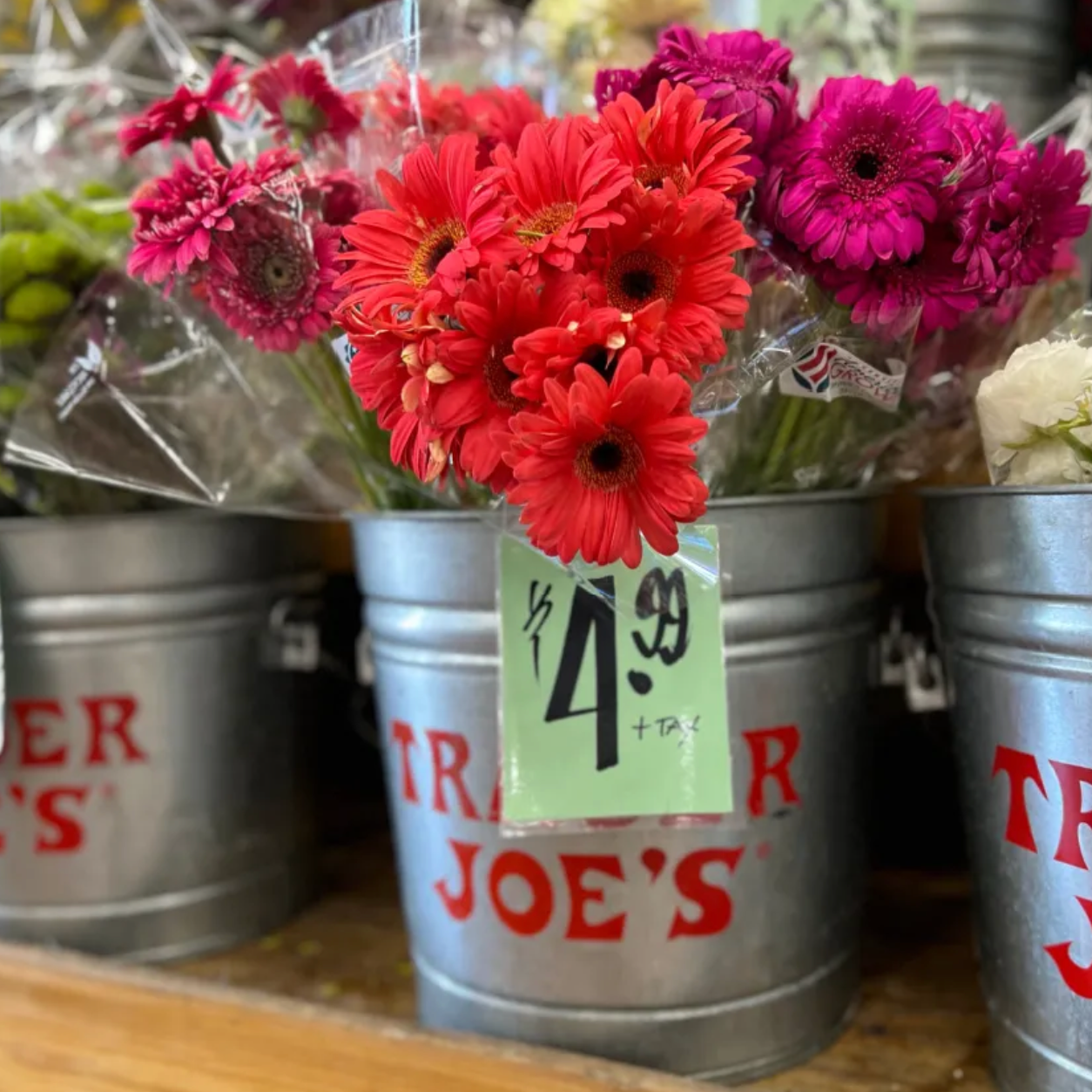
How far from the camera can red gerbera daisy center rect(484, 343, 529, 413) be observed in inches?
14.7

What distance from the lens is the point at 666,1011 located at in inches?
20.4

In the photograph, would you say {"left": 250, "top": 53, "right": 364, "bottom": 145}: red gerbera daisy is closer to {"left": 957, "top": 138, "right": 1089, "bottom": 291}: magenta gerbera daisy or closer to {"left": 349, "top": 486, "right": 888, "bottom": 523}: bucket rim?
{"left": 349, "top": 486, "right": 888, "bottom": 523}: bucket rim

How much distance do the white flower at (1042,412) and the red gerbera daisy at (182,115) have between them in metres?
0.37

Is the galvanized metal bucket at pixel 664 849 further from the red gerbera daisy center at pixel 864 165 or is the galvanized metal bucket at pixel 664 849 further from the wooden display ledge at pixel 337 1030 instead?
the red gerbera daisy center at pixel 864 165

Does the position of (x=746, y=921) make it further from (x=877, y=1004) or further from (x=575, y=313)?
(x=575, y=313)

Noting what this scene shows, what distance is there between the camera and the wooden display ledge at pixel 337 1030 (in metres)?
0.50

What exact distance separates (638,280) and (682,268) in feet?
0.05

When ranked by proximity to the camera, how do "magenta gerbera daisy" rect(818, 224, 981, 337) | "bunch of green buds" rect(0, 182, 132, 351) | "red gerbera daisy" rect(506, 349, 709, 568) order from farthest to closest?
"bunch of green buds" rect(0, 182, 132, 351) < "magenta gerbera daisy" rect(818, 224, 981, 337) < "red gerbera daisy" rect(506, 349, 709, 568)

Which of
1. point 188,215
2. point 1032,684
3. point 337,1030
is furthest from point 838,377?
point 337,1030

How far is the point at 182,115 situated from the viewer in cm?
52

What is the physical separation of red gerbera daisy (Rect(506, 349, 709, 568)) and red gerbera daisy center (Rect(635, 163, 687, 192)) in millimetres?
83

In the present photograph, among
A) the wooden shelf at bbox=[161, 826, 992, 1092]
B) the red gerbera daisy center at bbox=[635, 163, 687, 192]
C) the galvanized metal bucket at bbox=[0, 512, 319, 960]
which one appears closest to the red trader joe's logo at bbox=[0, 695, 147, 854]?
the galvanized metal bucket at bbox=[0, 512, 319, 960]

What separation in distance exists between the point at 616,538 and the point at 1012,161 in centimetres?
23

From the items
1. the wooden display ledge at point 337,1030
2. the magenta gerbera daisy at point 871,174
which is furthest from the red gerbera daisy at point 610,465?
the wooden display ledge at point 337,1030
